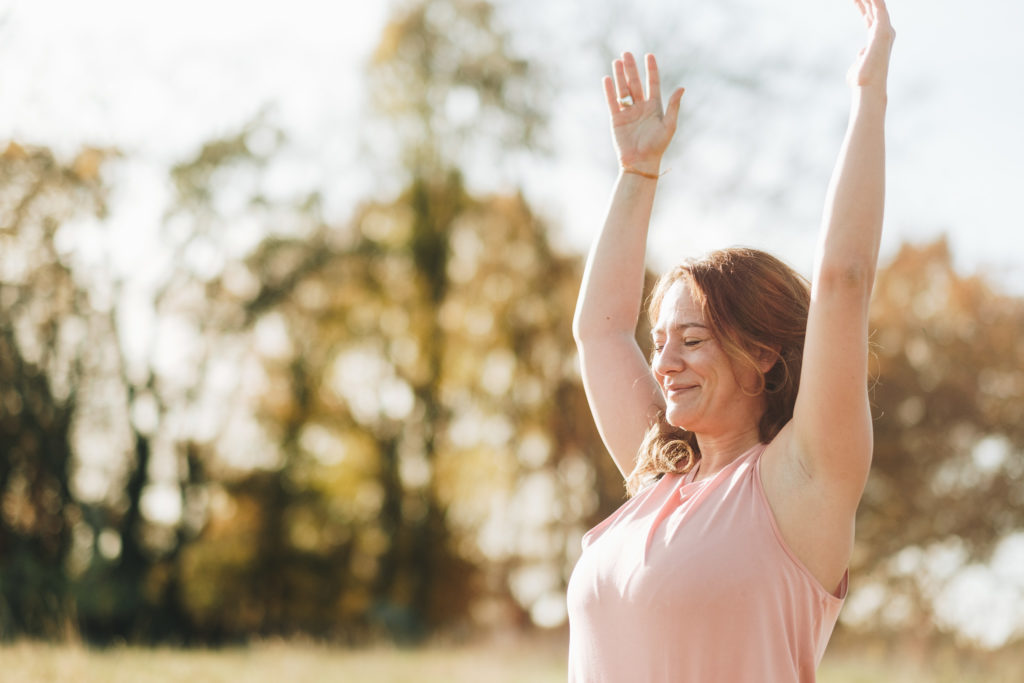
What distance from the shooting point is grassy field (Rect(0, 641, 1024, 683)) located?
5988mm

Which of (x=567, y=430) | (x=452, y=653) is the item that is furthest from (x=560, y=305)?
(x=452, y=653)

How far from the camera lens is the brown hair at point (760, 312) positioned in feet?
6.42

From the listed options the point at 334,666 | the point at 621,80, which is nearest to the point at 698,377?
the point at 621,80

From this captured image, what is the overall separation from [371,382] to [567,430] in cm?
452

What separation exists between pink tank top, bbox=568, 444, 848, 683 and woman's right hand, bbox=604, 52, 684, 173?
0.83 m

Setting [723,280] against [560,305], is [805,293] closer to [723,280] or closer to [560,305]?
[723,280]

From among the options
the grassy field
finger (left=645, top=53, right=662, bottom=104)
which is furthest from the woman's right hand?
the grassy field

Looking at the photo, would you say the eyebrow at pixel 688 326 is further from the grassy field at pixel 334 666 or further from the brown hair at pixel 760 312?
the grassy field at pixel 334 666

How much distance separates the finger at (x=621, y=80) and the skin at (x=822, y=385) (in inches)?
25.2

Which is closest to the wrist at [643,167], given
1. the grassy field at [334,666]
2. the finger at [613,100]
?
the finger at [613,100]

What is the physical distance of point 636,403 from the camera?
2314mm

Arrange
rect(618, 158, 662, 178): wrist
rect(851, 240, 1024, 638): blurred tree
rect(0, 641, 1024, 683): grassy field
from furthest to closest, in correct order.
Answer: rect(851, 240, 1024, 638): blurred tree, rect(0, 641, 1024, 683): grassy field, rect(618, 158, 662, 178): wrist

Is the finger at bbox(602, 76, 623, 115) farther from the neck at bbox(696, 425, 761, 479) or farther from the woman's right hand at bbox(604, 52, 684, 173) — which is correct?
the neck at bbox(696, 425, 761, 479)

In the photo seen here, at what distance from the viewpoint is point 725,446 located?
6.68 ft
